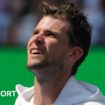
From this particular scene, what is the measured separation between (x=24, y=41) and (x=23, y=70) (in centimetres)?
148

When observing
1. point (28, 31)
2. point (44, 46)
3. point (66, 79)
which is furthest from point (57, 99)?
point (28, 31)

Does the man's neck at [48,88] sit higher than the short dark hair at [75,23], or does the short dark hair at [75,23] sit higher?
the short dark hair at [75,23]

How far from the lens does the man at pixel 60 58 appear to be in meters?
2.35

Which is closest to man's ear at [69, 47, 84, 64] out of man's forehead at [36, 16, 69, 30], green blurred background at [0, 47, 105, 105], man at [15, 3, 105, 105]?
man at [15, 3, 105, 105]

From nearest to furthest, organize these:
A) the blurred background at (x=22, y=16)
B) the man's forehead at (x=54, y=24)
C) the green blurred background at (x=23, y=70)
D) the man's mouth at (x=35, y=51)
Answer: the man's mouth at (x=35, y=51) → the man's forehead at (x=54, y=24) → the green blurred background at (x=23, y=70) → the blurred background at (x=22, y=16)

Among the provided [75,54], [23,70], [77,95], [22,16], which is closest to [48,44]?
[75,54]

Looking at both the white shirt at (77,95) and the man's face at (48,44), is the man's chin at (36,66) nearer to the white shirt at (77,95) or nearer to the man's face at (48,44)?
the man's face at (48,44)

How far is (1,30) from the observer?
4730 millimetres

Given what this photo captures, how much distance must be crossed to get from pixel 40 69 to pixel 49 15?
291 mm

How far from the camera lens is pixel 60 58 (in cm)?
240

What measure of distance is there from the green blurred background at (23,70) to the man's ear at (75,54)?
46cm

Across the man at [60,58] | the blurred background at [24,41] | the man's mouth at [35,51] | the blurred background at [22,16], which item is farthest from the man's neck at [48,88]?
the blurred background at [22,16]

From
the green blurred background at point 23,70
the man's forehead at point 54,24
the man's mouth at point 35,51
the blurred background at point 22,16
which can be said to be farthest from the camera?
the blurred background at point 22,16

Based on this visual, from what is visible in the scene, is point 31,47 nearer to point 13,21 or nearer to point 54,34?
point 54,34
